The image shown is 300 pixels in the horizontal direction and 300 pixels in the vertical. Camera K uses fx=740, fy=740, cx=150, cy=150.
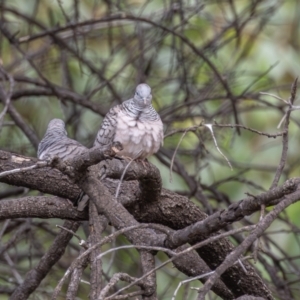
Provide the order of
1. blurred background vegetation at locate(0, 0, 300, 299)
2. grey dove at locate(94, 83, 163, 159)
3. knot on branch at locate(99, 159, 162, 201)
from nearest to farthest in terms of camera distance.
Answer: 1. knot on branch at locate(99, 159, 162, 201)
2. grey dove at locate(94, 83, 163, 159)
3. blurred background vegetation at locate(0, 0, 300, 299)

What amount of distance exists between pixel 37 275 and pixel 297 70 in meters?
3.30

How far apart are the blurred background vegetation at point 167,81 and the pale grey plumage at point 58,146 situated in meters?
0.44

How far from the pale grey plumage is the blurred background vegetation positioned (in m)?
0.44

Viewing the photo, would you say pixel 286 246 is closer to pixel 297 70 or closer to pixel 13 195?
pixel 297 70

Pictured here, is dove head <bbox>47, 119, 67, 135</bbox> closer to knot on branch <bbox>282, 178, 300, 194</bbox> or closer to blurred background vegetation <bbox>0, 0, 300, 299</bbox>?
blurred background vegetation <bbox>0, 0, 300, 299</bbox>

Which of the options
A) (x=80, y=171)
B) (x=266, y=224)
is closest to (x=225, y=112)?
(x=80, y=171)

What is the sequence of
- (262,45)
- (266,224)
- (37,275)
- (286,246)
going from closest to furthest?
1. (266,224)
2. (37,275)
3. (286,246)
4. (262,45)

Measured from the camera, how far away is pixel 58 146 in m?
2.87

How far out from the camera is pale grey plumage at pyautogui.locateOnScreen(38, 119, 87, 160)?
2.75m

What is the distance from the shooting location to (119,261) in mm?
4266

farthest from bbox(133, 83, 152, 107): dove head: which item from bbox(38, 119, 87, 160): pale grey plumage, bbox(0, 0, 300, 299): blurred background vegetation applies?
bbox(0, 0, 300, 299): blurred background vegetation

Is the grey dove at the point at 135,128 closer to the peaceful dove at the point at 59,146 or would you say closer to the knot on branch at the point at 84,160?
the peaceful dove at the point at 59,146

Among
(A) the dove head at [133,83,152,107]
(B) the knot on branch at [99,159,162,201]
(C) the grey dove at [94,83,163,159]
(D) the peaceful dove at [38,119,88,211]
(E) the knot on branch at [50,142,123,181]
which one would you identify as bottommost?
(E) the knot on branch at [50,142,123,181]

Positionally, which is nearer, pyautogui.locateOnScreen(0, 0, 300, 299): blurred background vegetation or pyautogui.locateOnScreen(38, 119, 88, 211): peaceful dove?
pyautogui.locateOnScreen(38, 119, 88, 211): peaceful dove
